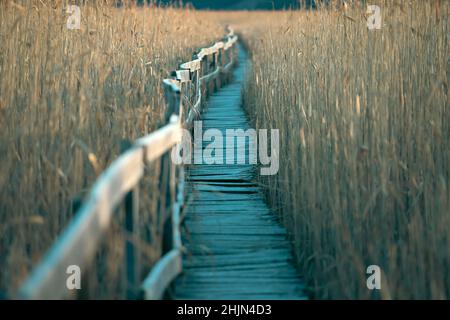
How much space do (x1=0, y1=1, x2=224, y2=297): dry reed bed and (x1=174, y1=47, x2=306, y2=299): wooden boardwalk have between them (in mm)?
542

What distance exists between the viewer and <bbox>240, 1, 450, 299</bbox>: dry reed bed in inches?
140

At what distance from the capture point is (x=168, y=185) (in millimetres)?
3963

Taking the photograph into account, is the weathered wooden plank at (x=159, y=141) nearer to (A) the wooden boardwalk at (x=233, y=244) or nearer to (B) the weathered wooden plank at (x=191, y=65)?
(A) the wooden boardwalk at (x=233, y=244)

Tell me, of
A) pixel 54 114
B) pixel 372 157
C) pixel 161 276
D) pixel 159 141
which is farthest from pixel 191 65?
pixel 161 276

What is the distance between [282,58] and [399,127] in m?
2.54

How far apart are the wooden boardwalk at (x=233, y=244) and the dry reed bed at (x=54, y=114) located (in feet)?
1.78

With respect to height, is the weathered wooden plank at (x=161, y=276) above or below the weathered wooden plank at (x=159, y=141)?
below

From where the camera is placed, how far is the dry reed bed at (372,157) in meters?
3.57

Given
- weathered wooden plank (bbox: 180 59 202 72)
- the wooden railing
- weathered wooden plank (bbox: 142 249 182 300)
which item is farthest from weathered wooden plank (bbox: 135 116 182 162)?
weathered wooden plank (bbox: 180 59 202 72)

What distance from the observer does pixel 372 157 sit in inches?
160

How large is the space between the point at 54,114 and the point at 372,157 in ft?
4.99

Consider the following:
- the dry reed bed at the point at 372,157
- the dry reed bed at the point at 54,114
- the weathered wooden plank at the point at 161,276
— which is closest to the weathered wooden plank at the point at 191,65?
the dry reed bed at the point at 54,114
